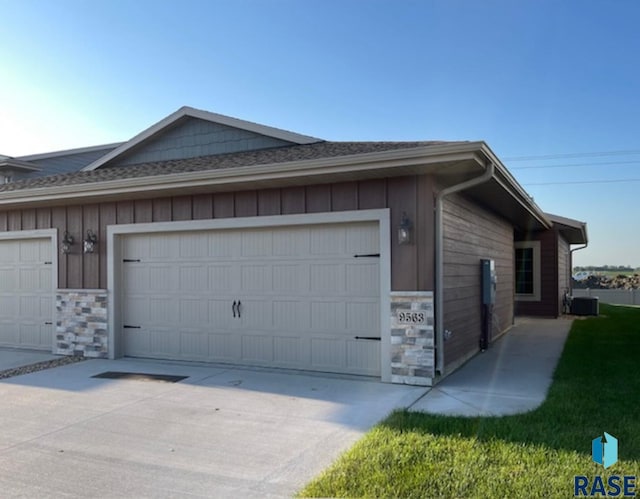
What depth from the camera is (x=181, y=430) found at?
15.3ft

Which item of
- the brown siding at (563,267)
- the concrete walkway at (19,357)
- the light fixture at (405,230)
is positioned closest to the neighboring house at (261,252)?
the light fixture at (405,230)

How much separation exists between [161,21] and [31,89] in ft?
8.82

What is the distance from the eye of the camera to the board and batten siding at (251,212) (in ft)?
20.9

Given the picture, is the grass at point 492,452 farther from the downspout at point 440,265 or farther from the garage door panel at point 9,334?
the garage door panel at point 9,334

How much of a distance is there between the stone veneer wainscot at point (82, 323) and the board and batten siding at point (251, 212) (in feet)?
0.58

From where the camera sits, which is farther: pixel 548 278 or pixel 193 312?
pixel 548 278

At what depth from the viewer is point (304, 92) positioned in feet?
43.9

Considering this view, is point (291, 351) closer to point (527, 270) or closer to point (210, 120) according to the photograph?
point (210, 120)

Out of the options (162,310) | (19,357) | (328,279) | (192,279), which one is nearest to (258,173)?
(328,279)

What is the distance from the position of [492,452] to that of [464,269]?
456 centimetres

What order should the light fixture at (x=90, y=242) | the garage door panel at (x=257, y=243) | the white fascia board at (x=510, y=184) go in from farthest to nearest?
the light fixture at (x=90, y=242) < the garage door panel at (x=257, y=243) < the white fascia board at (x=510, y=184)

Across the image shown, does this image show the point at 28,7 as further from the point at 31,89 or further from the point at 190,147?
the point at 190,147

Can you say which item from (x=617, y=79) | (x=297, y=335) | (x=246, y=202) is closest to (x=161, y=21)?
(x=246, y=202)

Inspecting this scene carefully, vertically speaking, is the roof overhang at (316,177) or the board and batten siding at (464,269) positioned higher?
the roof overhang at (316,177)
